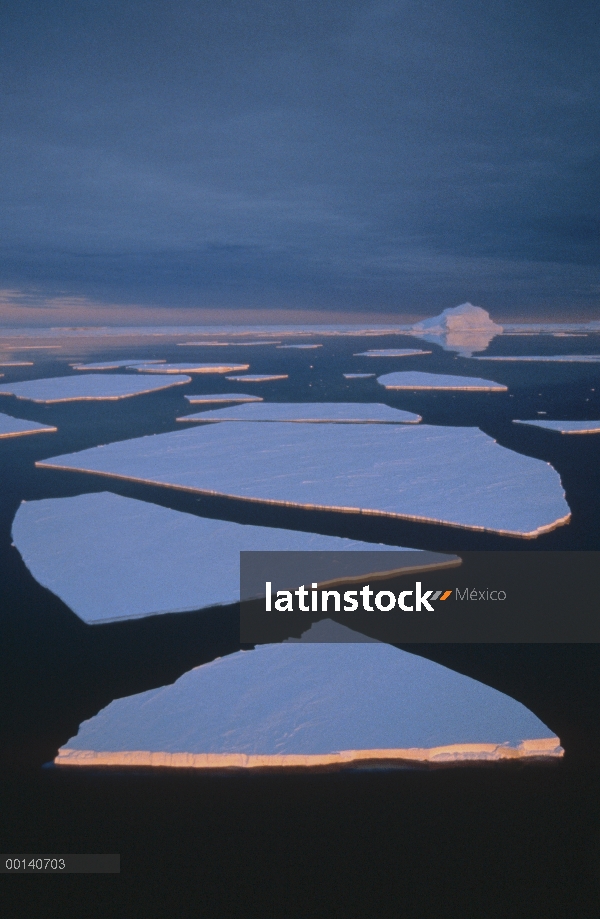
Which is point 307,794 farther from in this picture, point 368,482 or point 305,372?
point 305,372

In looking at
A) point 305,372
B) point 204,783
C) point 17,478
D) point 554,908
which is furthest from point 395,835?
point 305,372

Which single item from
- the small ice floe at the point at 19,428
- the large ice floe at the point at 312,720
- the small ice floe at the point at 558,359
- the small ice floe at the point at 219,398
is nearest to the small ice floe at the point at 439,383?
the small ice floe at the point at 219,398

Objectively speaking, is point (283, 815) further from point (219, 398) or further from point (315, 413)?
point (219, 398)

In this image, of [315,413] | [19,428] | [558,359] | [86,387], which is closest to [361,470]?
[315,413]

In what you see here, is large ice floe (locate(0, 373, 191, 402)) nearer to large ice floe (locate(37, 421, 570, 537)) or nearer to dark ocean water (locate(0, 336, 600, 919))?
large ice floe (locate(37, 421, 570, 537))

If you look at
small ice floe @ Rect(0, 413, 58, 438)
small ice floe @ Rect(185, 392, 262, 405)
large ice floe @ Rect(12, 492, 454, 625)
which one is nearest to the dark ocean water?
large ice floe @ Rect(12, 492, 454, 625)

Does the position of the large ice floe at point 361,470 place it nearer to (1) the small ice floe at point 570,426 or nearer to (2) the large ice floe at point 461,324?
(1) the small ice floe at point 570,426
